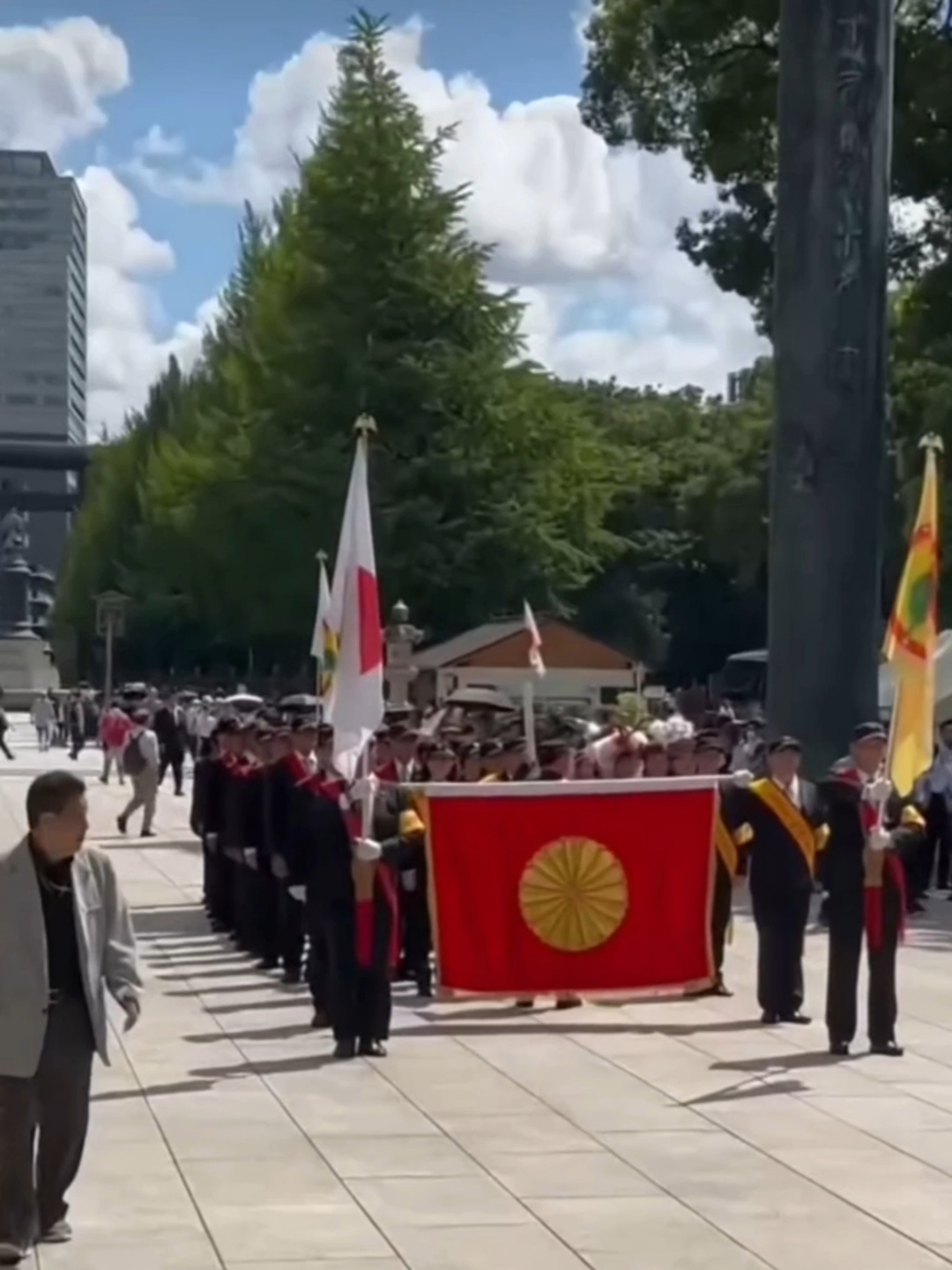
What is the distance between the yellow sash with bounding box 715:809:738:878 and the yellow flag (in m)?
1.96

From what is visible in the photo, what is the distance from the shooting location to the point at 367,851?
13070 millimetres

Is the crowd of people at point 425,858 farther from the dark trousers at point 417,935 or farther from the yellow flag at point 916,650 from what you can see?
the yellow flag at point 916,650

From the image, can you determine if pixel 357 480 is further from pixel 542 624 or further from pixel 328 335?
pixel 328 335

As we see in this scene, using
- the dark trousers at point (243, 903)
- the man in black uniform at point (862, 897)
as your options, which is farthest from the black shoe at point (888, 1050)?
the dark trousers at point (243, 903)

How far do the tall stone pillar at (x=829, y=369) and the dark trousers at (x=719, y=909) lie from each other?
9.08m

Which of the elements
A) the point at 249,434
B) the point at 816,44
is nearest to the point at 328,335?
the point at 249,434

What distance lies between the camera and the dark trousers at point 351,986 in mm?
13203

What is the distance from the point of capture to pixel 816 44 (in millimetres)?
24000

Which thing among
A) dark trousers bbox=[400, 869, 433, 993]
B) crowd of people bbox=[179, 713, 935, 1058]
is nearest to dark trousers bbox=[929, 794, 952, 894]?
crowd of people bbox=[179, 713, 935, 1058]

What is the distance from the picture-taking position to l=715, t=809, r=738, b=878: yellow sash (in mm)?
15297

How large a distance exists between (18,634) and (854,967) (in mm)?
99872

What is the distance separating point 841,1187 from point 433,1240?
6.26ft

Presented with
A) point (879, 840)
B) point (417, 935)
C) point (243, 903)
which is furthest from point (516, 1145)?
point (243, 903)

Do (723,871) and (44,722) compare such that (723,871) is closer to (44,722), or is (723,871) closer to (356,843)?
(356,843)
